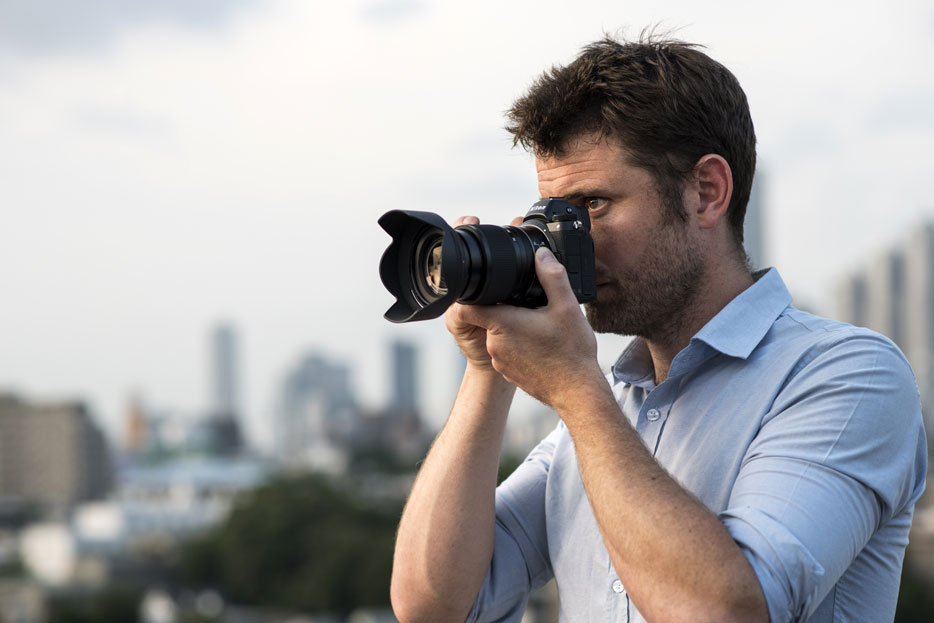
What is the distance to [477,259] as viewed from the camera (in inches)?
56.8

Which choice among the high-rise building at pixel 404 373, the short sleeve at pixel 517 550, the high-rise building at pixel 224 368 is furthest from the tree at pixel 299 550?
the high-rise building at pixel 224 368

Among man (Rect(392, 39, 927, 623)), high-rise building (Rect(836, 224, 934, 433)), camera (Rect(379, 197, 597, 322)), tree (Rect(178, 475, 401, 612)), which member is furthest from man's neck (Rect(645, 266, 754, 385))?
high-rise building (Rect(836, 224, 934, 433))

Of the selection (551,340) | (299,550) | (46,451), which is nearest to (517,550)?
(551,340)

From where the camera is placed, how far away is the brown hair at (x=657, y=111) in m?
1.52

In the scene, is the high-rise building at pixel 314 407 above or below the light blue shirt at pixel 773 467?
below

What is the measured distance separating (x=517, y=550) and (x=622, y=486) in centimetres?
50

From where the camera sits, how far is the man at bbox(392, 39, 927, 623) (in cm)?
125

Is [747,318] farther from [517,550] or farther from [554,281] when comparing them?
[517,550]

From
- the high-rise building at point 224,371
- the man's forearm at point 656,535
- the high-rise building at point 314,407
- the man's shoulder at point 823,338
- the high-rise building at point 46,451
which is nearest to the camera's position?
the man's forearm at point 656,535

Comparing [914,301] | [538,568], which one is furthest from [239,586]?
[538,568]

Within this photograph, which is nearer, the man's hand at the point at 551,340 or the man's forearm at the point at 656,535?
the man's forearm at the point at 656,535

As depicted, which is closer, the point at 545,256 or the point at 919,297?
the point at 545,256

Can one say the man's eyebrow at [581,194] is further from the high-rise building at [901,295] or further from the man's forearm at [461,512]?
the high-rise building at [901,295]

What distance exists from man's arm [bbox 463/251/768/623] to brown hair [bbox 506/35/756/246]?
23 centimetres
